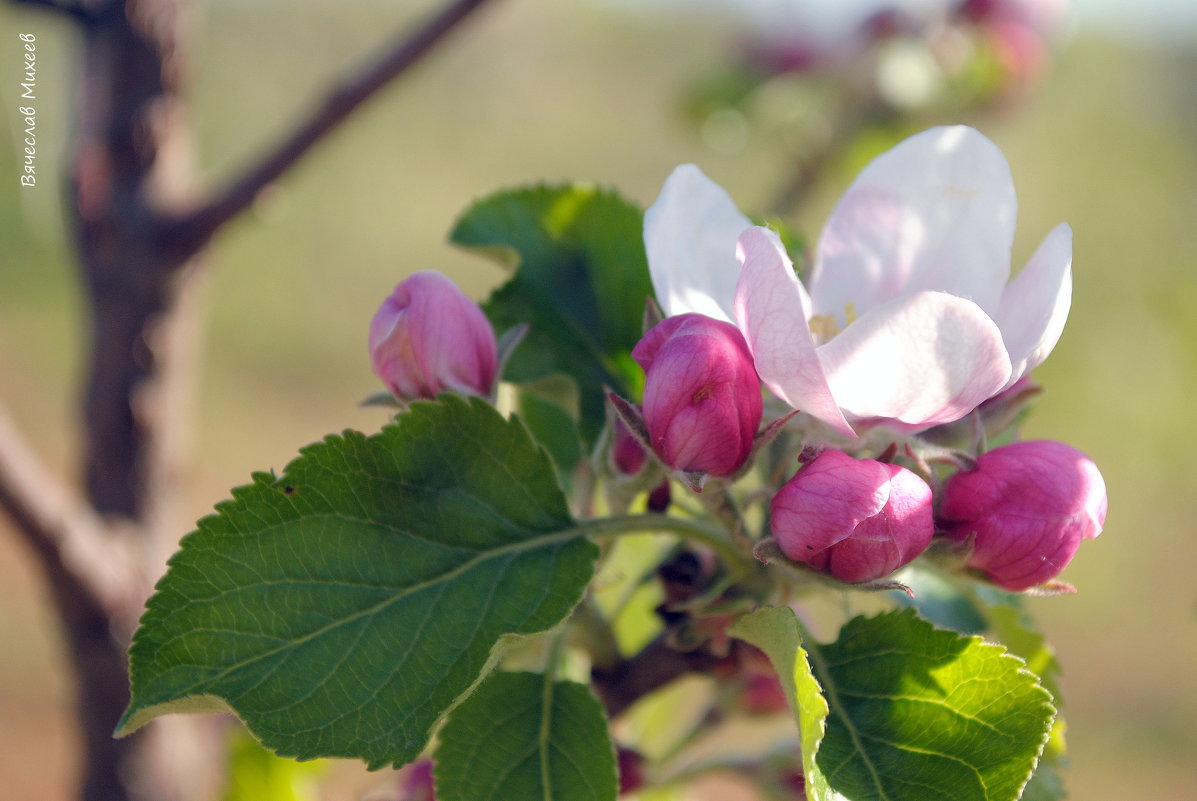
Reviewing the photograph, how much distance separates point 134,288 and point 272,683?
0.96 meters

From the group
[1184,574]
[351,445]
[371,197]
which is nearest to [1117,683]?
[1184,574]

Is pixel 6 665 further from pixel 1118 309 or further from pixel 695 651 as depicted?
pixel 1118 309

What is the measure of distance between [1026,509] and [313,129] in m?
1.07

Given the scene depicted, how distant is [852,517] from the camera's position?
0.75 m

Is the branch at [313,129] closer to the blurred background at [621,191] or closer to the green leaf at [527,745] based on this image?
the blurred background at [621,191]

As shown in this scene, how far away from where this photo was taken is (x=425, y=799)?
111 cm

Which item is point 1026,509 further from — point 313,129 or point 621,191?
point 621,191

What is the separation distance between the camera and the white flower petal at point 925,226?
3.28ft

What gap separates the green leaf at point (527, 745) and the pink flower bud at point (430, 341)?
262 millimetres

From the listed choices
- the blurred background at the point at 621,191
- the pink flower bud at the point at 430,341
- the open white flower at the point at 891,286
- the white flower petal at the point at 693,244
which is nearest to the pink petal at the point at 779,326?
the open white flower at the point at 891,286

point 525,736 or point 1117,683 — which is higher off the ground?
point 525,736

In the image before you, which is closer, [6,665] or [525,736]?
[525,736]

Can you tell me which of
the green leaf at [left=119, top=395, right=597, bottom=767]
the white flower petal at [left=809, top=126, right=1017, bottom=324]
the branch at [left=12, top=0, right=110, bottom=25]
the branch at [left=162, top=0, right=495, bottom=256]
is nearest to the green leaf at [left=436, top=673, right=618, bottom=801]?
the green leaf at [left=119, top=395, right=597, bottom=767]

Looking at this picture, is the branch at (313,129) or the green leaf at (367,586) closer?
the green leaf at (367,586)
